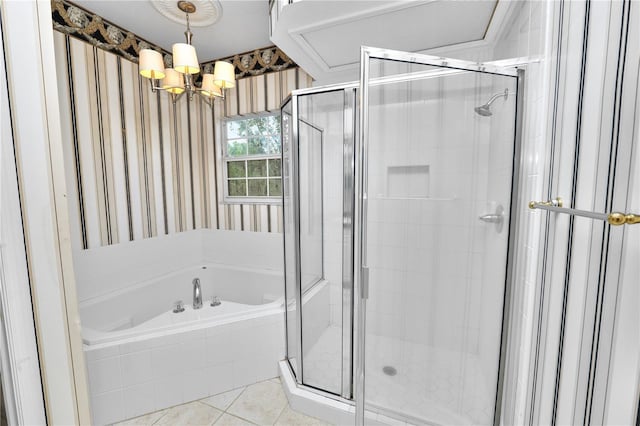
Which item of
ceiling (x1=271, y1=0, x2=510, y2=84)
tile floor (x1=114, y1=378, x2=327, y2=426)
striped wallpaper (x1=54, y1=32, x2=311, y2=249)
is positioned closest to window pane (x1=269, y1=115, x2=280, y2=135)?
striped wallpaper (x1=54, y1=32, x2=311, y2=249)

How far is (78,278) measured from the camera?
1957 millimetres

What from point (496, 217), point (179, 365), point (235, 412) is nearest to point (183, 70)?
point (179, 365)

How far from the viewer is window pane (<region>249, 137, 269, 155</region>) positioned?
9.23 ft

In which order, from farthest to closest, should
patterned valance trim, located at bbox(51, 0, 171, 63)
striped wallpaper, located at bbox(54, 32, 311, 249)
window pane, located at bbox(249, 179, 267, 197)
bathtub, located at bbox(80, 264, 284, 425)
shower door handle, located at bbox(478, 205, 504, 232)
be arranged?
window pane, located at bbox(249, 179, 267, 197)
striped wallpaper, located at bbox(54, 32, 311, 249)
patterned valance trim, located at bbox(51, 0, 171, 63)
bathtub, located at bbox(80, 264, 284, 425)
shower door handle, located at bbox(478, 205, 504, 232)

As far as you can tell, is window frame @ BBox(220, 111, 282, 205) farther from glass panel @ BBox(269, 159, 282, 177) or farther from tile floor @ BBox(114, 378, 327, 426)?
tile floor @ BBox(114, 378, 327, 426)

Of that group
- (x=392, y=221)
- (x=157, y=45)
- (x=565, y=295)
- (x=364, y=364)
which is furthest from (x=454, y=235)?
(x=157, y=45)

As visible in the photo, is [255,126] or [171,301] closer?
[171,301]

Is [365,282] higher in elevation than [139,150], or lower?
lower

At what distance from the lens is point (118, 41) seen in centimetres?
221

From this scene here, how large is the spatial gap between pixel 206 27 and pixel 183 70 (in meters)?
0.85

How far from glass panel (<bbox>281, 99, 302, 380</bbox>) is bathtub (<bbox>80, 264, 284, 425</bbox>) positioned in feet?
0.30

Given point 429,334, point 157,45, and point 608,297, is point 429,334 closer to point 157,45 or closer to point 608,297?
point 608,297

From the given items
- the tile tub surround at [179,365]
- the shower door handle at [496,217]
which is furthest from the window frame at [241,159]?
the shower door handle at [496,217]

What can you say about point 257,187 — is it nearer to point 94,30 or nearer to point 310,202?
point 310,202
